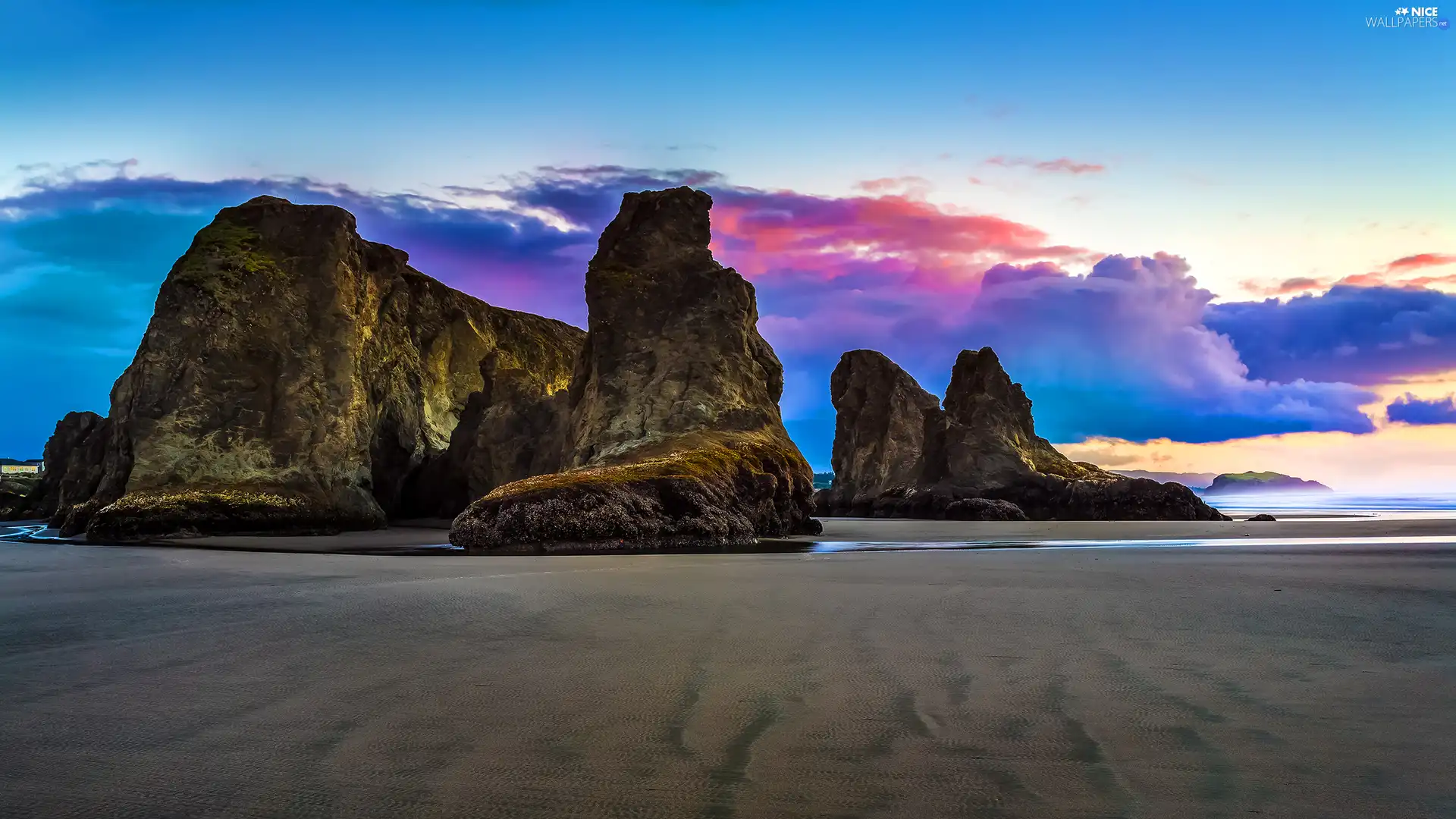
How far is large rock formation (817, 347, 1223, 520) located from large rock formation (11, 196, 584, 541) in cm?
2745

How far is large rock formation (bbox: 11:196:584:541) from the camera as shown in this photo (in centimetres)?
2848

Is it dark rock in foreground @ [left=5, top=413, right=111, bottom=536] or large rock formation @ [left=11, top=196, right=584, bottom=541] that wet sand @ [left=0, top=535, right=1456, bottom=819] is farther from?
dark rock in foreground @ [left=5, top=413, right=111, bottom=536]

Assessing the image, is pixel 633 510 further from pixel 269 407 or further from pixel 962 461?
pixel 962 461

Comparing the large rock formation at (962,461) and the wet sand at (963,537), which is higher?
the large rock formation at (962,461)

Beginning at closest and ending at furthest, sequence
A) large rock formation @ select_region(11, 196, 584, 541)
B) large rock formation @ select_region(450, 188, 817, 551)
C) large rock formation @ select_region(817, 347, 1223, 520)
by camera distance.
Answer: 1. large rock formation @ select_region(450, 188, 817, 551)
2. large rock formation @ select_region(11, 196, 584, 541)
3. large rock formation @ select_region(817, 347, 1223, 520)

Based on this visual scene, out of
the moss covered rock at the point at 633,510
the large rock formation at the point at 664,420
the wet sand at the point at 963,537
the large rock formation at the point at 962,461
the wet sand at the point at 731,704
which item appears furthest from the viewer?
the large rock formation at the point at 962,461

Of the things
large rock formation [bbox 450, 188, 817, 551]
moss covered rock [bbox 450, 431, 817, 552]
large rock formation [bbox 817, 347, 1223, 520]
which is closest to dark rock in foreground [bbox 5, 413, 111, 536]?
moss covered rock [bbox 450, 431, 817, 552]

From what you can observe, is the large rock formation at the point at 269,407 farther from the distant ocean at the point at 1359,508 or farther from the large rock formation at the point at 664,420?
the distant ocean at the point at 1359,508

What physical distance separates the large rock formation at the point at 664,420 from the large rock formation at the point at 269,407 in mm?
6475

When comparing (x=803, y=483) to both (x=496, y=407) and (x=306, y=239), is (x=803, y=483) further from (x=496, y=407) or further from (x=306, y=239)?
(x=306, y=239)

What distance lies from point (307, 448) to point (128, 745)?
30.8m

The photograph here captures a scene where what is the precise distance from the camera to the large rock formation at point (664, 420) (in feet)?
63.4

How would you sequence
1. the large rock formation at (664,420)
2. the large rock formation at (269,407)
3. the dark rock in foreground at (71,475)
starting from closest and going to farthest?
the large rock formation at (664,420), the large rock formation at (269,407), the dark rock in foreground at (71,475)

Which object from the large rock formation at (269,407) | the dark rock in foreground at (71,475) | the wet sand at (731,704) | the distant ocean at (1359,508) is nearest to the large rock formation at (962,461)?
the distant ocean at (1359,508)
